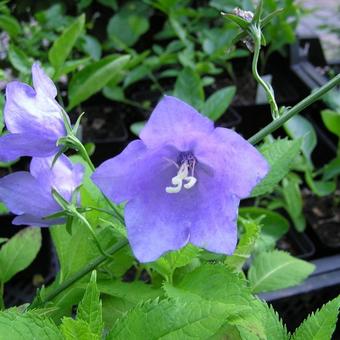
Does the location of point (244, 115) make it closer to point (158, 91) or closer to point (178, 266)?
point (158, 91)

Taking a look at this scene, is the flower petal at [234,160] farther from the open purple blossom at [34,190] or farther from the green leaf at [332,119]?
the green leaf at [332,119]

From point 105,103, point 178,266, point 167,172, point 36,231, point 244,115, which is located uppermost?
point 167,172

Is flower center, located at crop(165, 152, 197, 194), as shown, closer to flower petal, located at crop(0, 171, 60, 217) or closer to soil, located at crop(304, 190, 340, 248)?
flower petal, located at crop(0, 171, 60, 217)

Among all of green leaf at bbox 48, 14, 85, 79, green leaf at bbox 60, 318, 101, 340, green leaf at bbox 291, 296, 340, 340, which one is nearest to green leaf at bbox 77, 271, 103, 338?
green leaf at bbox 60, 318, 101, 340

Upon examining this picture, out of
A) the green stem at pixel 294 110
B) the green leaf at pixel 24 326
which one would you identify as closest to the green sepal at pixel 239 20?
the green stem at pixel 294 110

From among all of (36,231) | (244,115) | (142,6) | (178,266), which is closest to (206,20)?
(142,6)
